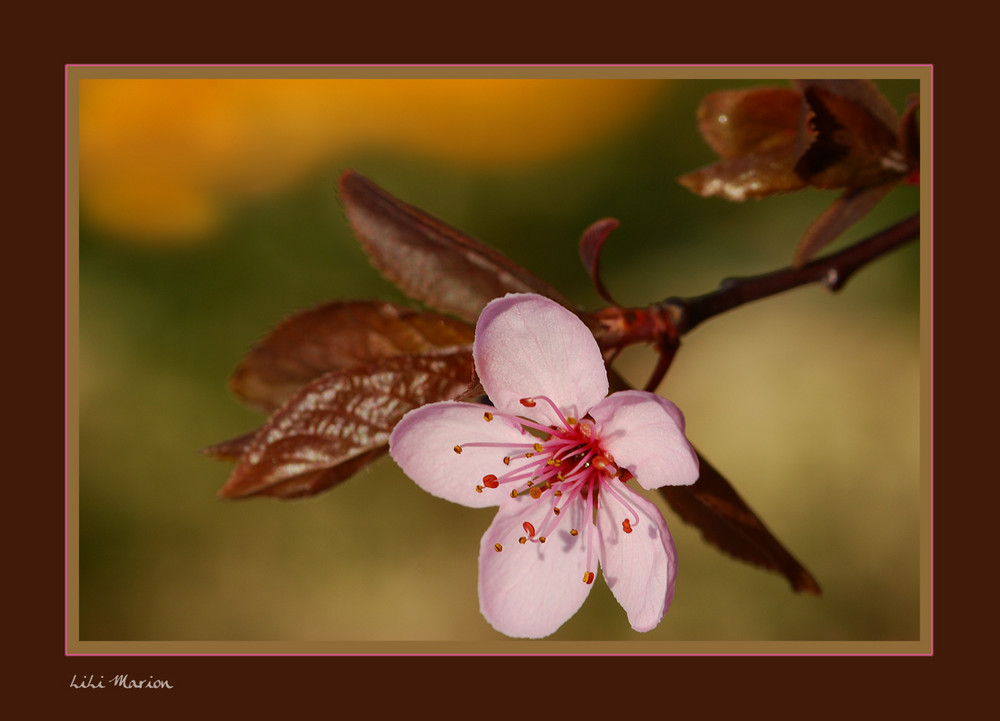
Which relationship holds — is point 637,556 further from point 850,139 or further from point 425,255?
point 850,139

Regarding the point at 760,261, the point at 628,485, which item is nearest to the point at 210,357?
the point at 760,261

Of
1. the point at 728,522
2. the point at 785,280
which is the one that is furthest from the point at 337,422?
the point at 785,280

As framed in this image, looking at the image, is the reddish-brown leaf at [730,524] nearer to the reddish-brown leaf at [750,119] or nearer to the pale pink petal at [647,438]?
the pale pink petal at [647,438]

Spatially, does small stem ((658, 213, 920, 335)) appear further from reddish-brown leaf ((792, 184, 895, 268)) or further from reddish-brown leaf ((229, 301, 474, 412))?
reddish-brown leaf ((229, 301, 474, 412))

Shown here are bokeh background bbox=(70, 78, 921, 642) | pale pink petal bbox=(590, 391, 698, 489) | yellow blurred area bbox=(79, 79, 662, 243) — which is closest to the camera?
pale pink petal bbox=(590, 391, 698, 489)

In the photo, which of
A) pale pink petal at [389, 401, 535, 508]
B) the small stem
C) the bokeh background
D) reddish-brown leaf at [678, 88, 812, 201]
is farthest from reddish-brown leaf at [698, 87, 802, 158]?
the bokeh background

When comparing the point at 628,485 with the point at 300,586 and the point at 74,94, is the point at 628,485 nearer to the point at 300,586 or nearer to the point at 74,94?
the point at 74,94

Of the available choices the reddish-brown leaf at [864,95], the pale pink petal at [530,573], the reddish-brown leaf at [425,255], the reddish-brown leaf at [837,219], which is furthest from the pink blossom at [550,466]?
A: the reddish-brown leaf at [864,95]
